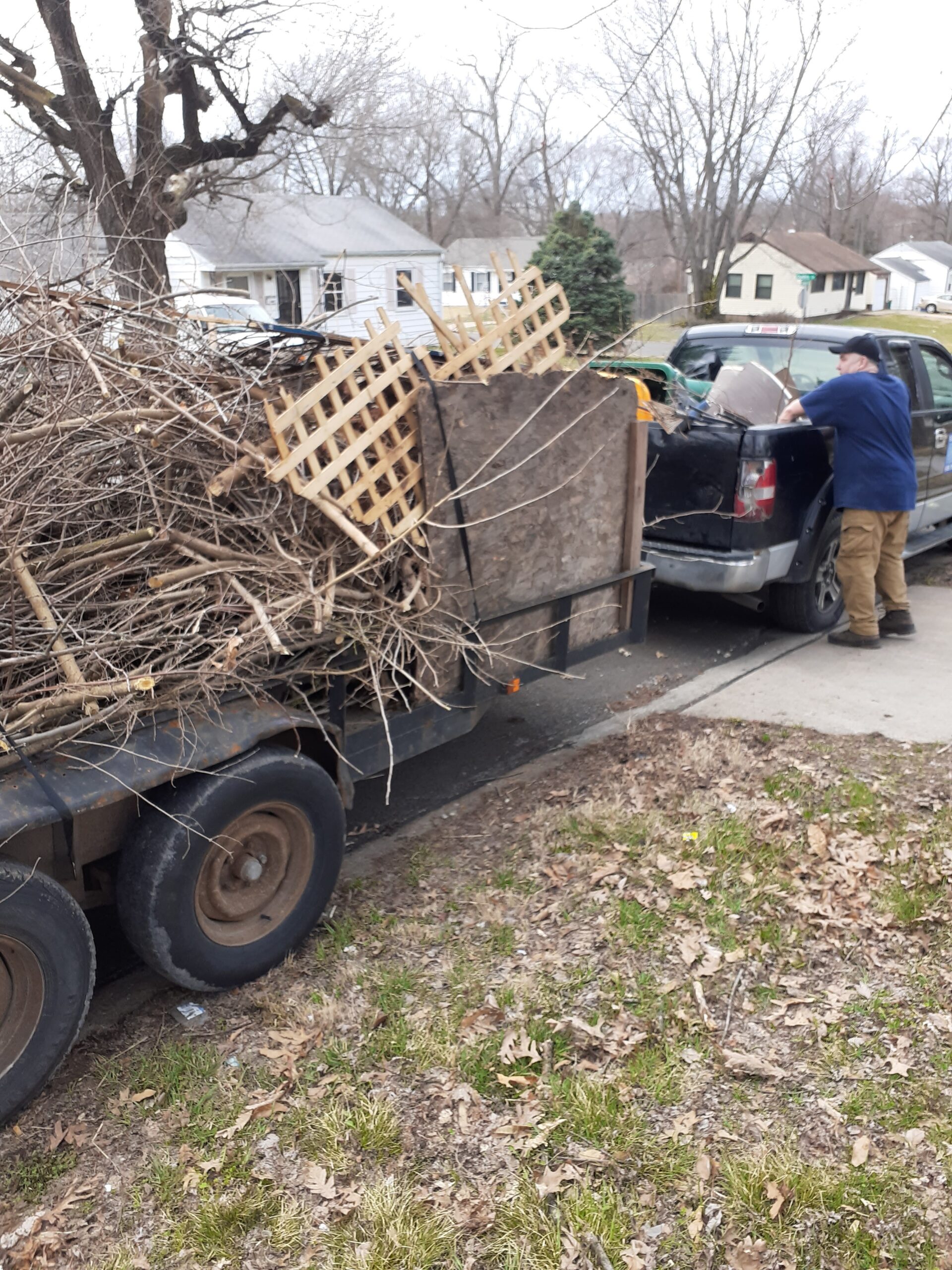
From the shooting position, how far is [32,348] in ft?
12.7

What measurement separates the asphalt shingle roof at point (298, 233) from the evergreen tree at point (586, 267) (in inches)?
229

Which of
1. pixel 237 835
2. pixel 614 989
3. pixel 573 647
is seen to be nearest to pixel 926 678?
pixel 573 647

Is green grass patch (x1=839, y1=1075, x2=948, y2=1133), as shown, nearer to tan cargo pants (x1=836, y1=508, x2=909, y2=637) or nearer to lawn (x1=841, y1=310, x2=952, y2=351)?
tan cargo pants (x1=836, y1=508, x2=909, y2=637)

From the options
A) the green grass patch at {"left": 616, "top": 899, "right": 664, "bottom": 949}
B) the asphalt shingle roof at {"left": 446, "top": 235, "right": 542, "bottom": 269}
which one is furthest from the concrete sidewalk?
the asphalt shingle roof at {"left": 446, "top": 235, "right": 542, "bottom": 269}

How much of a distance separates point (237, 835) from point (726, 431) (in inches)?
160

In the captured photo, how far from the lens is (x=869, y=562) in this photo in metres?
6.77

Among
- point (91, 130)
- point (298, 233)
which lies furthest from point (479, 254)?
point (91, 130)

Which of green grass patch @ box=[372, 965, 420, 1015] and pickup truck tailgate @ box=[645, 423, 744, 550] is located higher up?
pickup truck tailgate @ box=[645, 423, 744, 550]

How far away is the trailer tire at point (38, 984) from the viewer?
2885 mm

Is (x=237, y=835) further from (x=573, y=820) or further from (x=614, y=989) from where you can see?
(x=573, y=820)

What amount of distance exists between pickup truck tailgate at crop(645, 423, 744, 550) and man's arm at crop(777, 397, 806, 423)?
529 millimetres

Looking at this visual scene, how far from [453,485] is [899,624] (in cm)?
428

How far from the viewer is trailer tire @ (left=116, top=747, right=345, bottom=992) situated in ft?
10.8

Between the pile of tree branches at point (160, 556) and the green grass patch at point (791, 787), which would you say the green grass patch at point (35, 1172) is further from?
the green grass patch at point (791, 787)
